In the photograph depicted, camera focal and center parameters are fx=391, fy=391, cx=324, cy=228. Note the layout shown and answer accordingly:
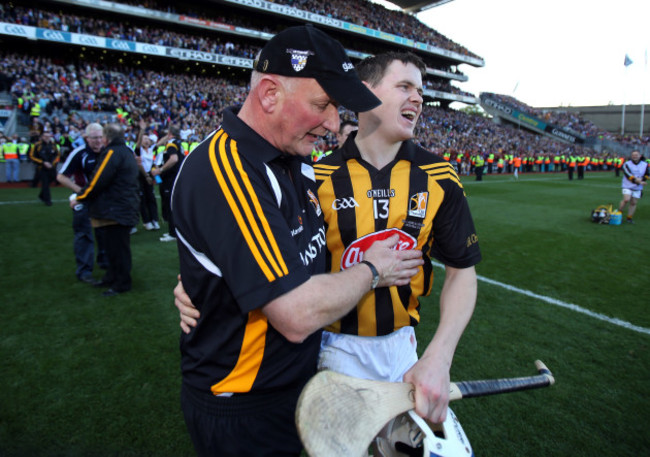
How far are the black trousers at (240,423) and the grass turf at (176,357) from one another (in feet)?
5.22

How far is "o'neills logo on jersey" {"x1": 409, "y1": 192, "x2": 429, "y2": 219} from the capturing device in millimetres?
1950

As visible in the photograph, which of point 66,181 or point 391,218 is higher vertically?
point 66,181

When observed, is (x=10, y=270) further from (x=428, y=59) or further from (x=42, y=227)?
(x=428, y=59)

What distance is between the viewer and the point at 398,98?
6.47 ft

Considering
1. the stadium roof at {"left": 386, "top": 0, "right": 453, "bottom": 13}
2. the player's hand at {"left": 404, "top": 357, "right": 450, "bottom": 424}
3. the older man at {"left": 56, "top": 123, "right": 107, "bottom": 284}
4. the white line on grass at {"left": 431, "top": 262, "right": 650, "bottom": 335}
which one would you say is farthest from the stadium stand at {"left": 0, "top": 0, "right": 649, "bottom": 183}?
the player's hand at {"left": 404, "top": 357, "right": 450, "bottom": 424}

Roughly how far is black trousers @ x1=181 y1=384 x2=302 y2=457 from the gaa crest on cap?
116 cm

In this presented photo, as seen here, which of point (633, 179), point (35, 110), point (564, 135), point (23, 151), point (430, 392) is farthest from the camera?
point (564, 135)

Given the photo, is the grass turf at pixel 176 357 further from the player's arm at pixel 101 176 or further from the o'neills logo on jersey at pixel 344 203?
the o'neills logo on jersey at pixel 344 203

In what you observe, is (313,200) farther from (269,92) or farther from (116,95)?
(116,95)

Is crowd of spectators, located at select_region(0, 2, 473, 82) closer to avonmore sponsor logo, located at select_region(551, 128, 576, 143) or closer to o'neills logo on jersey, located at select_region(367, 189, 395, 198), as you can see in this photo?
o'neills logo on jersey, located at select_region(367, 189, 395, 198)

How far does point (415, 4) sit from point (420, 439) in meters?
62.1

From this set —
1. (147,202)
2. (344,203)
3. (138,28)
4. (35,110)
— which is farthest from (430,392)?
(138,28)

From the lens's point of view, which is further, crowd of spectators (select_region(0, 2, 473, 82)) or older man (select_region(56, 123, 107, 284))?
crowd of spectators (select_region(0, 2, 473, 82))

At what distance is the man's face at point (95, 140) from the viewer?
5.51m
